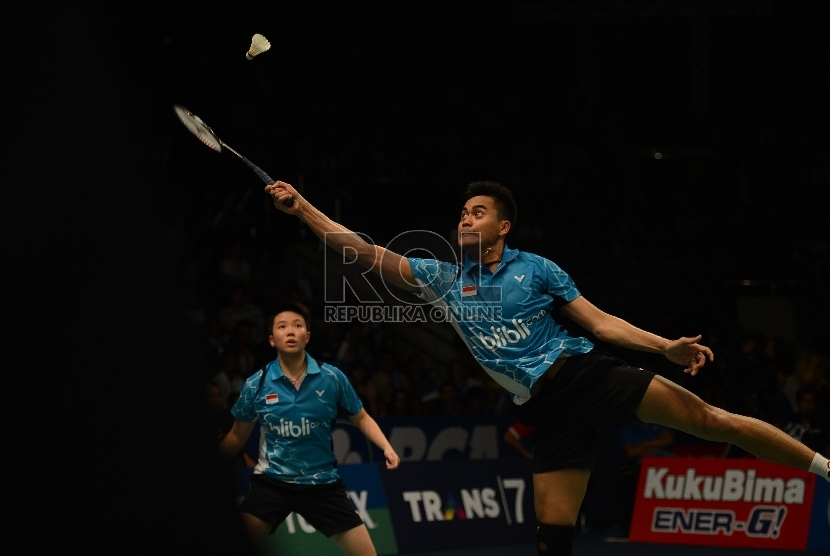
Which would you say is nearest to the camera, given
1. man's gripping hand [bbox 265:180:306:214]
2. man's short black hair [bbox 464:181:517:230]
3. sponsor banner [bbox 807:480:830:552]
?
man's gripping hand [bbox 265:180:306:214]

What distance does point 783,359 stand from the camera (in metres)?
12.4

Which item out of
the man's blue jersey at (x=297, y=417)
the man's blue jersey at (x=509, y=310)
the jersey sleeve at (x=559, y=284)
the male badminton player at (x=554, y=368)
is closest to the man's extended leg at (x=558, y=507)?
the male badminton player at (x=554, y=368)

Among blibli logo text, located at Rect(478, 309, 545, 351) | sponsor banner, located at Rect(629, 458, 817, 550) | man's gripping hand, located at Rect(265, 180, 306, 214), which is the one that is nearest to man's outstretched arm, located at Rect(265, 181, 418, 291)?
man's gripping hand, located at Rect(265, 180, 306, 214)

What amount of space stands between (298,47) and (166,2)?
281 centimetres

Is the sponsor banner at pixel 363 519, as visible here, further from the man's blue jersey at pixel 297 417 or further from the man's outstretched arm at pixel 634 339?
the man's outstretched arm at pixel 634 339

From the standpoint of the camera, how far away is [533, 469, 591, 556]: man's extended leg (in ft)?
16.3

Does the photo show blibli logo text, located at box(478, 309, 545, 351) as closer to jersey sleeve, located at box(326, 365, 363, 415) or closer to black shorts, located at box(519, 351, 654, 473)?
black shorts, located at box(519, 351, 654, 473)

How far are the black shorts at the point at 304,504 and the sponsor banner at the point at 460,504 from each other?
12.3ft

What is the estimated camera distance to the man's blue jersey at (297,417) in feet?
19.6

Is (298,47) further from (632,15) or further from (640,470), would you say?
(640,470)

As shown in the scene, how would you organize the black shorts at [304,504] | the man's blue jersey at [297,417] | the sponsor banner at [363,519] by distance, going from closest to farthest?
the black shorts at [304,504] < the man's blue jersey at [297,417] < the sponsor banner at [363,519]

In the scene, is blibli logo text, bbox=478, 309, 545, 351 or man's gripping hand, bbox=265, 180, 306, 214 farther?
Answer: blibli logo text, bbox=478, 309, 545, 351

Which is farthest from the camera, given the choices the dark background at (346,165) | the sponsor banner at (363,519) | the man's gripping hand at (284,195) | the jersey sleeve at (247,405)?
the sponsor banner at (363,519)

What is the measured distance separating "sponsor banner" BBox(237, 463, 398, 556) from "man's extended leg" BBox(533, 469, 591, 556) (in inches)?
168
